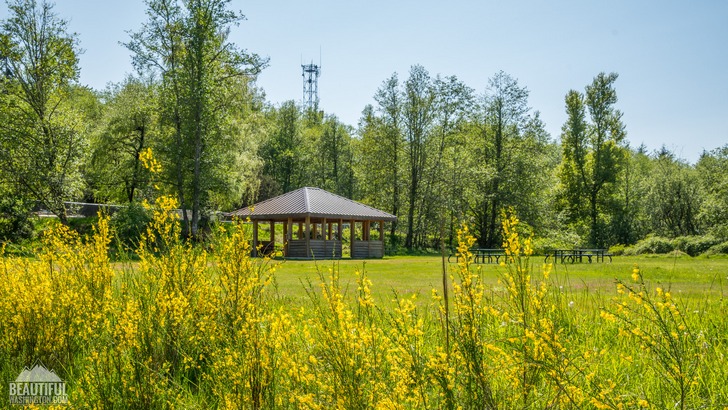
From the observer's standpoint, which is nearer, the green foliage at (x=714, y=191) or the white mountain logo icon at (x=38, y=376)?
the white mountain logo icon at (x=38, y=376)

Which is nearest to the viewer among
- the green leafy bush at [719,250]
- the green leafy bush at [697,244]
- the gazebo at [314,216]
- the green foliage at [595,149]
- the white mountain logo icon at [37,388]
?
the white mountain logo icon at [37,388]

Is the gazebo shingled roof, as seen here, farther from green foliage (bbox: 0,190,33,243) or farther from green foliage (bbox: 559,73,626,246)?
green foliage (bbox: 559,73,626,246)

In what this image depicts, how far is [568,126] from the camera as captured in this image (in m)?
42.4

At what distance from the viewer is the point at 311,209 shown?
26.3m

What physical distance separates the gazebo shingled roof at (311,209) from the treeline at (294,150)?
81.0 inches

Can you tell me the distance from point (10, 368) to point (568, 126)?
43337mm

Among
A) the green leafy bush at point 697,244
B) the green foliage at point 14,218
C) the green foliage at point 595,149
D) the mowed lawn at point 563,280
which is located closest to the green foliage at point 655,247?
the green leafy bush at point 697,244

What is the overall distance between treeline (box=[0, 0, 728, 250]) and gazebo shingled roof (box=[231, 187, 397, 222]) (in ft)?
6.75

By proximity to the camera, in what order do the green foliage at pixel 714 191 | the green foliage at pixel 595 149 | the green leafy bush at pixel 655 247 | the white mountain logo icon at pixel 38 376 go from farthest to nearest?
the green foliage at pixel 595 149
the green foliage at pixel 714 191
the green leafy bush at pixel 655 247
the white mountain logo icon at pixel 38 376

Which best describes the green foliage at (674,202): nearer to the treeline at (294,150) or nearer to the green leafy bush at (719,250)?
the treeline at (294,150)

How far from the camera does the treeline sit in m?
22.1

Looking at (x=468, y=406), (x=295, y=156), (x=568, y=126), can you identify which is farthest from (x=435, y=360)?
(x=295, y=156)

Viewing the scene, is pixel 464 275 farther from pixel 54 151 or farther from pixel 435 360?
pixel 54 151

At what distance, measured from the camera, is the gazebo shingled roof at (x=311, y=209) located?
1032 inches
